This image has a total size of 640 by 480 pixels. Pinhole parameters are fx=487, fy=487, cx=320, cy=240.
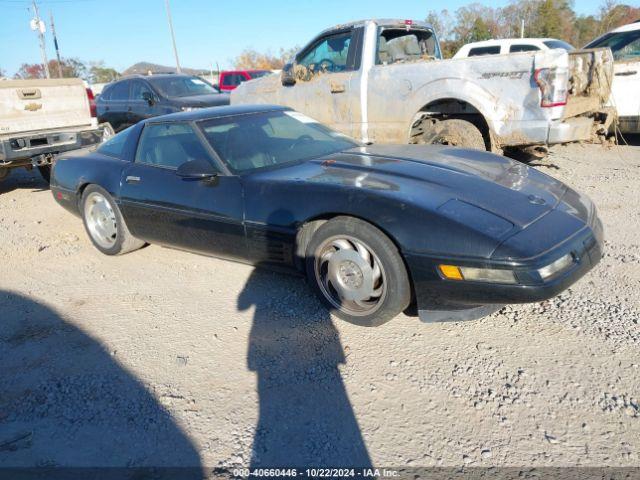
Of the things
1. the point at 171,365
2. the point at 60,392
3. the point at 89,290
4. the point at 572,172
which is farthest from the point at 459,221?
the point at 572,172

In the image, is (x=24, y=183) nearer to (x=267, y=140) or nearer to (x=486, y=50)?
(x=267, y=140)

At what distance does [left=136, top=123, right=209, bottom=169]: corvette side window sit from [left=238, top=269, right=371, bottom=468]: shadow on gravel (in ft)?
3.97

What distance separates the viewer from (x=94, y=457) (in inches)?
83.0

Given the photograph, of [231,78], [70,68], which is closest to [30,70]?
[70,68]

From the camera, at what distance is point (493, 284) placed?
7.84 ft

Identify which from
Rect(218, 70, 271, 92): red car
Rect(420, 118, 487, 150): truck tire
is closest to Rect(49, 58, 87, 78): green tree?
Rect(218, 70, 271, 92): red car

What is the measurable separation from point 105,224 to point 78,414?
2446mm

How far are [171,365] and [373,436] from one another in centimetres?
126

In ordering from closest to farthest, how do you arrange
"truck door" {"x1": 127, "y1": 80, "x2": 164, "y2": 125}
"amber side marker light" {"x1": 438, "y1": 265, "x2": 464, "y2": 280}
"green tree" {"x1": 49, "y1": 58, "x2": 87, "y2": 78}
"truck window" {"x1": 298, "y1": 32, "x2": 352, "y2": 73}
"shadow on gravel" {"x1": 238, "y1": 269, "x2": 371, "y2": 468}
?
"shadow on gravel" {"x1": 238, "y1": 269, "x2": 371, "y2": 468}, "amber side marker light" {"x1": 438, "y1": 265, "x2": 464, "y2": 280}, "truck window" {"x1": 298, "y1": 32, "x2": 352, "y2": 73}, "truck door" {"x1": 127, "y1": 80, "x2": 164, "y2": 125}, "green tree" {"x1": 49, "y1": 58, "x2": 87, "y2": 78}

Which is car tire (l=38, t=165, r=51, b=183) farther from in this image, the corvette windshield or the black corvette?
the corvette windshield

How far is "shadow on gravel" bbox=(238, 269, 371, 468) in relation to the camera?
6.69 feet

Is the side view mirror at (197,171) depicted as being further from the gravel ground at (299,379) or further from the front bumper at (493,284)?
the front bumper at (493,284)

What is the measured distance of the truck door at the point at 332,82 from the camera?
20.5ft

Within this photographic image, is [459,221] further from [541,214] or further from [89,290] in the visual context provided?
[89,290]
